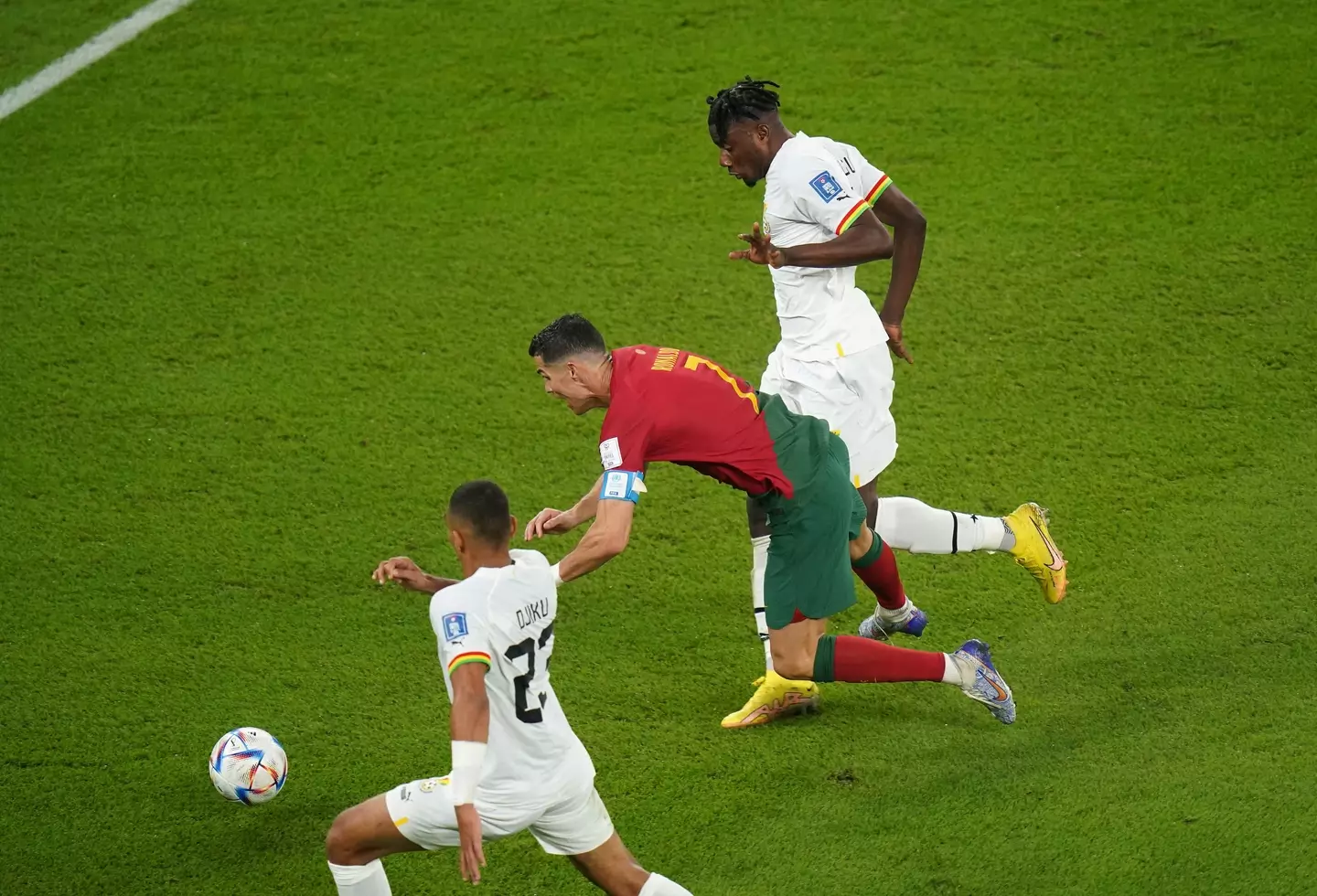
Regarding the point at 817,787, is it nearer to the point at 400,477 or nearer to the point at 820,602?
the point at 820,602

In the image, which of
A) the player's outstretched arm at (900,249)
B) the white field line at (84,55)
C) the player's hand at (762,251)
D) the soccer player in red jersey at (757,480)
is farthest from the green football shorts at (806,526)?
the white field line at (84,55)

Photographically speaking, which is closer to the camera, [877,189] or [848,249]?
[848,249]

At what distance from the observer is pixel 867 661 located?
487 cm

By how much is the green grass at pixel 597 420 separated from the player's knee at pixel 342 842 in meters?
0.74

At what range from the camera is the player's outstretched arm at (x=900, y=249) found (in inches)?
207

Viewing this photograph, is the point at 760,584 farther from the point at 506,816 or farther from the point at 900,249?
the point at 506,816

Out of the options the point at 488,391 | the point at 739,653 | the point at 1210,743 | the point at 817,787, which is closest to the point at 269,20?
the point at 488,391

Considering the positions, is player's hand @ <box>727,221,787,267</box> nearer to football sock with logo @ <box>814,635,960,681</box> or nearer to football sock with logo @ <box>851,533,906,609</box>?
football sock with logo @ <box>851,533,906,609</box>

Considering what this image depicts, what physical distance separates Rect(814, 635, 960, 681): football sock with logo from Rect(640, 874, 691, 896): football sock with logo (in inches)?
45.4

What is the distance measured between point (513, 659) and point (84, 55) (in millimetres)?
7314

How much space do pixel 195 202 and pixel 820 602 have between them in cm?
503

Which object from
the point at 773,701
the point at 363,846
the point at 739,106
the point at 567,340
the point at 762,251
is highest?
the point at 739,106

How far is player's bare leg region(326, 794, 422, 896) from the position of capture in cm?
381

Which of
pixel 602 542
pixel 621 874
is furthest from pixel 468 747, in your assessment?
pixel 602 542
